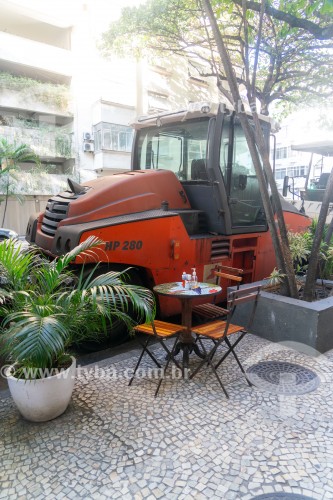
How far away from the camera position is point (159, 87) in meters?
17.9

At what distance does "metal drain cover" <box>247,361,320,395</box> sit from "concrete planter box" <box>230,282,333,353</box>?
0.43 metres

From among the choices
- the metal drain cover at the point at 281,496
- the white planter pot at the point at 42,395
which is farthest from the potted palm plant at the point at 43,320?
the metal drain cover at the point at 281,496

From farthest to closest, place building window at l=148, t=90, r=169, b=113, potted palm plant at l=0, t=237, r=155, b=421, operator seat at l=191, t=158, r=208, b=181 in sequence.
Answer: building window at l=148, t=90, r=169, b=113, operator seat at l=191, t=158, r=208, b=181, potted palm plant at l=0, t=237, r=155, b=421

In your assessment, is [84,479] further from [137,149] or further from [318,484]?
[137,149]

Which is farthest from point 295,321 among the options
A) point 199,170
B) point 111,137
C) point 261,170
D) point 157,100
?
point 157,100

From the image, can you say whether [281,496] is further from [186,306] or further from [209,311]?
[209,311]

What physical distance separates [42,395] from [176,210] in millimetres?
2759

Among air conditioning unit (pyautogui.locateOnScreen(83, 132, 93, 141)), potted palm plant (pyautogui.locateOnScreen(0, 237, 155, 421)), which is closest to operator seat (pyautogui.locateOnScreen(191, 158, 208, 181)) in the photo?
potted palm plant (pyautogui.locateOnScreen(0, 237, 155, 421))

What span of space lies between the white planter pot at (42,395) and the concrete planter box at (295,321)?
7.94ft

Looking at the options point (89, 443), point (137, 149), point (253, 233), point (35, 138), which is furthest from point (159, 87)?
point (89, 443)

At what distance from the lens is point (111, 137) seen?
15.9 metres

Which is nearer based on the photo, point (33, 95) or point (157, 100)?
point (33, 95)

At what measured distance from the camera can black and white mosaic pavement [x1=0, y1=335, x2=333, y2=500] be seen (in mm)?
2057

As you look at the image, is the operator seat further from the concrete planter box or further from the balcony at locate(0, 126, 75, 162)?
the balcony at locate(0, 126, 75, 162)
